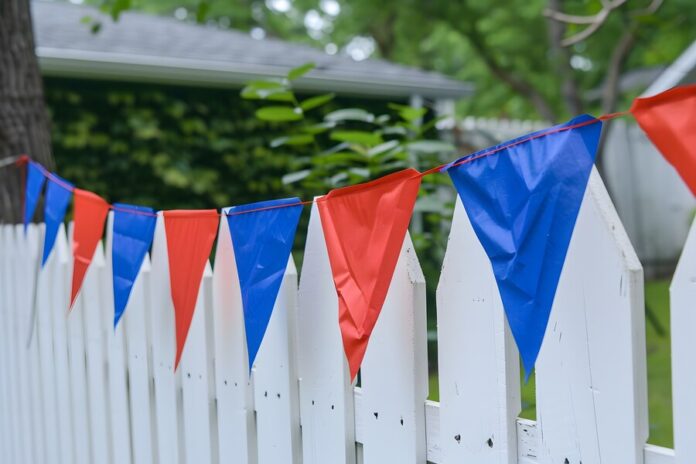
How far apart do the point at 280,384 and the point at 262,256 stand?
305 millimetres

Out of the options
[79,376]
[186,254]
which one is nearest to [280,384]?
[186,254]

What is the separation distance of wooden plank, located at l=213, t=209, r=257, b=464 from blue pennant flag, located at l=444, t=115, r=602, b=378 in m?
0.83

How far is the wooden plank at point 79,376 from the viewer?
2.50m

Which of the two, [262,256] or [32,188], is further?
[32,188]

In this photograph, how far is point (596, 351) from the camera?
1021 mm

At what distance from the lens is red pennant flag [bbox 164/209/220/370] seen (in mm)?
1747

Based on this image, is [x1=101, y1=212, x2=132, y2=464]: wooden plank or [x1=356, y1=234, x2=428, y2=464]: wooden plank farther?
[x1=101, y1=212, x2=132, y2=464]: wooden plank

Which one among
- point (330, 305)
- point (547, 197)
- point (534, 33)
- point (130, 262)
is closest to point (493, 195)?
point (547, 197)

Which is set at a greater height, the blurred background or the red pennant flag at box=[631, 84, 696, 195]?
the blurred background

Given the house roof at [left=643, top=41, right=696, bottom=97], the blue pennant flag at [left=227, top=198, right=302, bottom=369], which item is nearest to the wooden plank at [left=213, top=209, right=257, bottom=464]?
the blue pennant flag at [left=227, top=198, right=302, bottom=369]

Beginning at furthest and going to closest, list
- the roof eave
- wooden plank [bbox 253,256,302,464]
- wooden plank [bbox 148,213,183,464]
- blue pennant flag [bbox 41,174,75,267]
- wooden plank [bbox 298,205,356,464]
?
1. the roof eave
2. blue pennant flag [bbox 41,174,75,267]
3. wooden plank [bbox 148,213,183,464]
4. wooden plank [bbox 253,256,302,464]
5. wooden plank [bbox 298,205,356,464]

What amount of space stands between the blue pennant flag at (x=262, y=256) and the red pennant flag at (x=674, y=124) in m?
0.76

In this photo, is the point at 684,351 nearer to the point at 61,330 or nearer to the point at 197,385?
the point at 197,385

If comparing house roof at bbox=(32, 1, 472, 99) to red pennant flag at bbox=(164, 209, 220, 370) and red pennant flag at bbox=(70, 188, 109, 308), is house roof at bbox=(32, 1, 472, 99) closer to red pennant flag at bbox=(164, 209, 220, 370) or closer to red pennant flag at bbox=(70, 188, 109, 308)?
red pennant flag at bbox=(70, 188, 109, 308)
